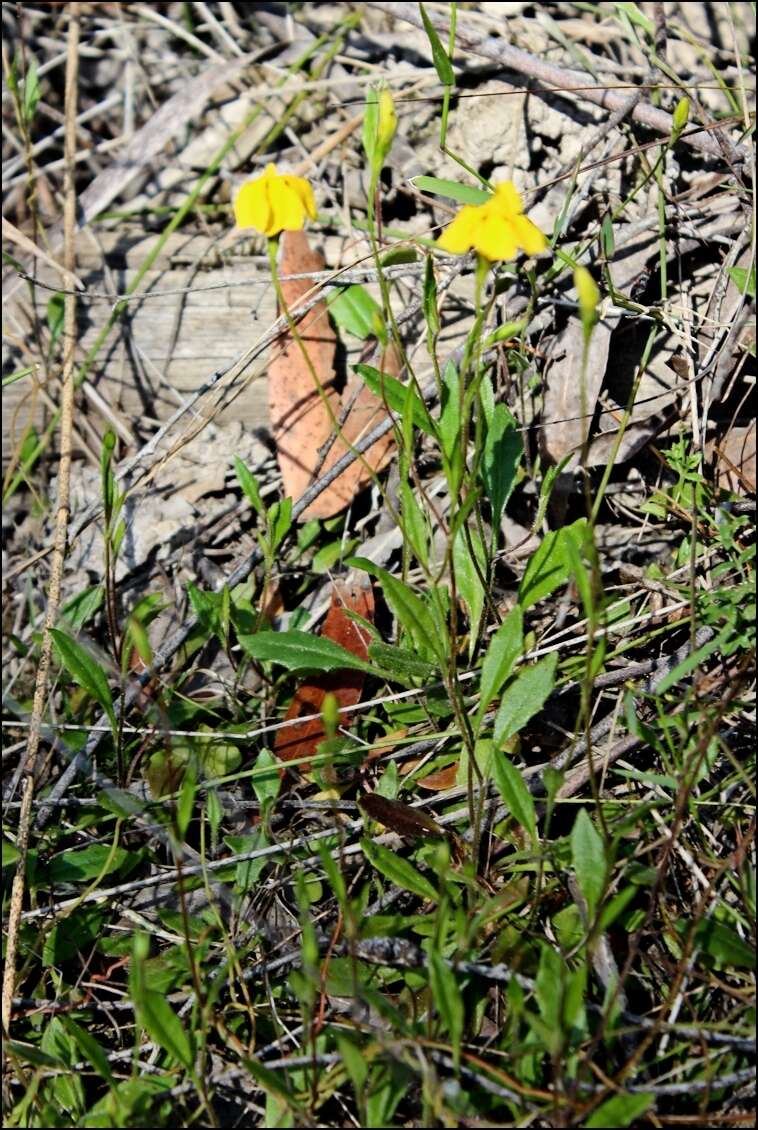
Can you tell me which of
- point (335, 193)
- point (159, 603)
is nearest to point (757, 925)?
point (159, 603)

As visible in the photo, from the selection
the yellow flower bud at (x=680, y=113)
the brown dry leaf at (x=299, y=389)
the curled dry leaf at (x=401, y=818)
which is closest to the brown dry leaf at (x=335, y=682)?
the curled dry leaf at (x=401, y=818)

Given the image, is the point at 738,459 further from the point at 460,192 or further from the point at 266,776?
the point at 266,776

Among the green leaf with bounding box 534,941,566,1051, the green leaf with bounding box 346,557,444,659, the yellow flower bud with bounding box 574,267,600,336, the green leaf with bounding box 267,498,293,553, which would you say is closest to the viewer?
the yellow flower bud with bounding box 574,267,600,336

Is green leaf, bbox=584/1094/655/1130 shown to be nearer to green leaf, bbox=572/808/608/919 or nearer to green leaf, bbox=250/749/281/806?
green leaf, bbox=572/808/608/919

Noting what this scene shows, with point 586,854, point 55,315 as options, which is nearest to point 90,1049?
point 586,854

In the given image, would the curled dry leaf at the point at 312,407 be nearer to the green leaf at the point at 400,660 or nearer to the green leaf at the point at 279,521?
the green leaf at the point at 279,521

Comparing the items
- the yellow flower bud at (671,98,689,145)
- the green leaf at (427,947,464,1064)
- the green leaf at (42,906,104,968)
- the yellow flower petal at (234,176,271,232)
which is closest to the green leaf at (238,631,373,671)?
the green leaf at (42,906,104,968)
